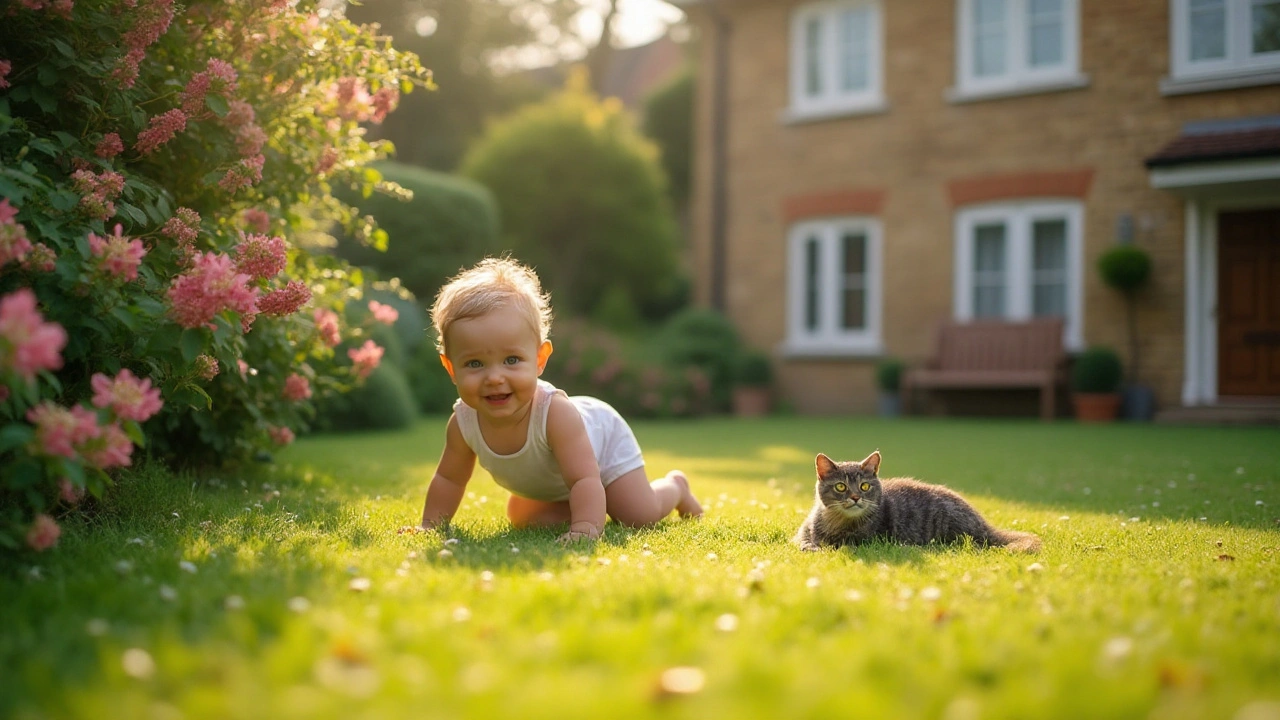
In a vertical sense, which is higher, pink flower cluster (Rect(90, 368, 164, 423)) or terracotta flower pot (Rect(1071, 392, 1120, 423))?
pink flower cluster (Rect(90, 368, 164, 423))

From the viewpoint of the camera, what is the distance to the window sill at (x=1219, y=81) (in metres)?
11.4

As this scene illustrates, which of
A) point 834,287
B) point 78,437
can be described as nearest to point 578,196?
point 834,287

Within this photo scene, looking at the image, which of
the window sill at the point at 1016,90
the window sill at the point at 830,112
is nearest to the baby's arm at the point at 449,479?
the window sill at the point at 1016,90

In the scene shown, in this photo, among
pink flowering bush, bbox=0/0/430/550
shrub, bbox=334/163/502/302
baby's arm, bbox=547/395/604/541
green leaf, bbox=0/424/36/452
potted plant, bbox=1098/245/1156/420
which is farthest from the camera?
shrub, bbox=334/163/502/302

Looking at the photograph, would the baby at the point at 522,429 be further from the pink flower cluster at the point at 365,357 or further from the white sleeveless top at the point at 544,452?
the pink flower cluster at the point at 365,357

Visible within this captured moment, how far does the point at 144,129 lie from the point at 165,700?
9.41 ft

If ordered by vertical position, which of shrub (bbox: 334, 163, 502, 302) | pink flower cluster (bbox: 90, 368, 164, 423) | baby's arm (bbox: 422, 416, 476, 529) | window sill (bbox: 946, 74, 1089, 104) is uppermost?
window sill (bbox: 946, 74, 1089, 104)

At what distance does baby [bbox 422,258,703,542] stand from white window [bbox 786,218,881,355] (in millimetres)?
10410

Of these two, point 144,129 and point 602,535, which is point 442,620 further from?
point 144,129

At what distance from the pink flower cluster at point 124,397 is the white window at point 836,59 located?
12.8m

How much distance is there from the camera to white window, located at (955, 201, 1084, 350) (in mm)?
12844

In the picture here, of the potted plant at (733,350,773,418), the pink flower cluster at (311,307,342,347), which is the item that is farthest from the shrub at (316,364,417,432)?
the potted plant at (733,350,773,418)

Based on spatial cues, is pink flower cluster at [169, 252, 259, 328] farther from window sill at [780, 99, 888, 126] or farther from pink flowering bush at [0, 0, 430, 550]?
window sill at [780, 99, 888, 126]

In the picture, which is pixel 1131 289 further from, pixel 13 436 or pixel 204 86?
pixel 13 436
